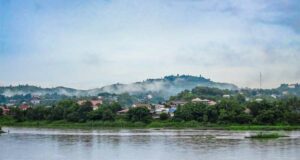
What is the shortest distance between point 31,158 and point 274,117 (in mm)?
23732

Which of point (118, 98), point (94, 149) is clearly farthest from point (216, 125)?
point (118, 98)

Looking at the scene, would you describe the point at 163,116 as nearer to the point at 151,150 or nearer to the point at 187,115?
the point at 187,115

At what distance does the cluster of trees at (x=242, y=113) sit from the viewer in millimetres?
38750

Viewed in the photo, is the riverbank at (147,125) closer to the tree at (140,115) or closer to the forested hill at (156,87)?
the tree at (140,115)

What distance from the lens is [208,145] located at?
77.9 ft

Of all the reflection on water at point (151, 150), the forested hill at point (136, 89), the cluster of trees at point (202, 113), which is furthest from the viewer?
the forested hill at point (136, 89)

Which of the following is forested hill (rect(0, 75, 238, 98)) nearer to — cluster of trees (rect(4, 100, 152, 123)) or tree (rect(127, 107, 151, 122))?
cluster of trees (rect(4, 100, 152, 123))

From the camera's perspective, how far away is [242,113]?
3947cm

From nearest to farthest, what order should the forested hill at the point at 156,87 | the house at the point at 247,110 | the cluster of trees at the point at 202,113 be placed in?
the cluster of trees at the point at 202,113 < the house at the point at 247,110 < the forested hill at the point at 156,87

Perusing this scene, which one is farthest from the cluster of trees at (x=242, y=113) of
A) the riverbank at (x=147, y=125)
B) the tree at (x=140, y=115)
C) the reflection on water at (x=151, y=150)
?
the reflection on water at (x=151, y=150)

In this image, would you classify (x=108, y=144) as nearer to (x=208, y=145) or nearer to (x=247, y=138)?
(x=208, y=145)

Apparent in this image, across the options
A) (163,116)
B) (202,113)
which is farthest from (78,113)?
(202,113)

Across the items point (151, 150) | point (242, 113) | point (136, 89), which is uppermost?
point (136, 89)

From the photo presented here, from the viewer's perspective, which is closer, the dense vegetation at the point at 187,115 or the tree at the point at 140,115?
the dense vegetation at the point at 187,115
